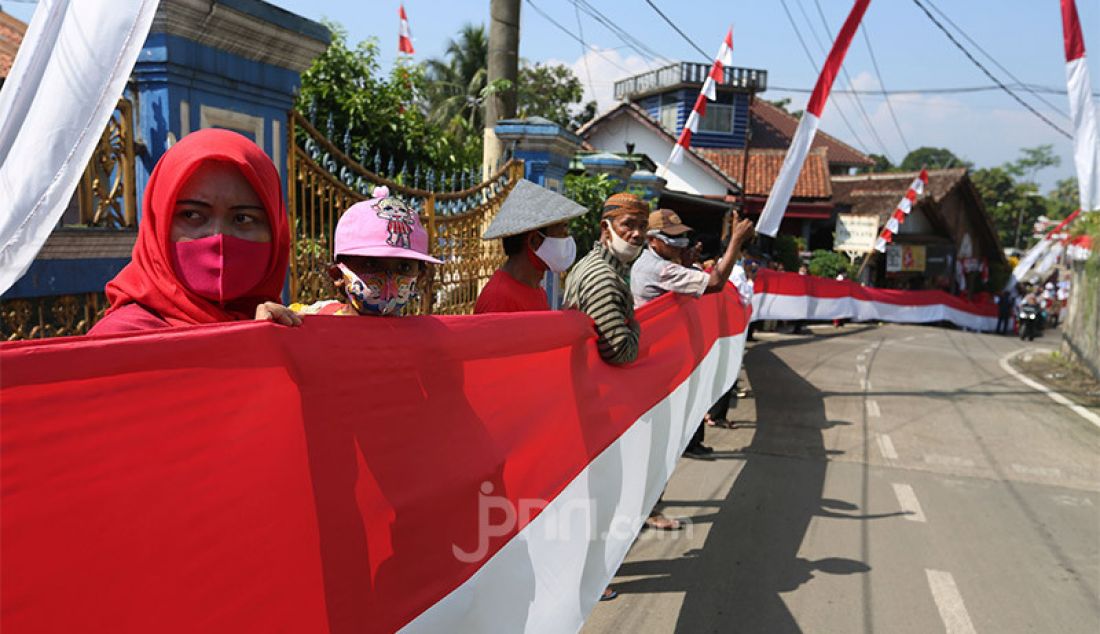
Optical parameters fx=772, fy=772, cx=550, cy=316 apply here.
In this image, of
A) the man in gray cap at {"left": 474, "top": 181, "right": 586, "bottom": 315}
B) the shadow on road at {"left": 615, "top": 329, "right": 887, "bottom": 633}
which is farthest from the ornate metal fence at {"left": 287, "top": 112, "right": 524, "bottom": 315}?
the shadow on road at {"left": 615, "top": 329, "right": 887, "bottom": 633}

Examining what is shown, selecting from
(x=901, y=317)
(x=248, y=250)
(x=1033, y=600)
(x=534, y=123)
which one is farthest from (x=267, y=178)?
(x=901, y=317)

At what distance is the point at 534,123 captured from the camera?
7828mm

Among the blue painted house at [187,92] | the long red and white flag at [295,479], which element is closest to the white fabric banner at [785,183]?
the blue painted house at [187,92]

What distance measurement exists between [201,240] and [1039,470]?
7.35 m

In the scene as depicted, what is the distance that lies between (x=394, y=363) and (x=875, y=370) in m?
11.9

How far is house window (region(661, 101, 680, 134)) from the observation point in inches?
1411

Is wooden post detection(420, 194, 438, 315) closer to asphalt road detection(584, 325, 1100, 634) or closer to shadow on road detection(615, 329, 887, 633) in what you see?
asphalt road detection(584, 325, 1100, 634)

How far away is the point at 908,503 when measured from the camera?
5.67 metres

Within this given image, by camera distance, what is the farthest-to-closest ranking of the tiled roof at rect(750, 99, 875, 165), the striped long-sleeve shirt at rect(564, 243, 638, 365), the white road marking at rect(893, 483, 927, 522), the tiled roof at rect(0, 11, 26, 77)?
the tiled roof at rect(750, 99, 875, 165)
the white road marking at rect(893, 483, 927, 522)
the tiled roof at rect(0, 11, 26, 77)
the striped long-sleeve shirt at rect(564, 243, 638, 365)

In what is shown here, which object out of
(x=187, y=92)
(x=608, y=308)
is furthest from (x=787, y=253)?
(x=187, y=92)

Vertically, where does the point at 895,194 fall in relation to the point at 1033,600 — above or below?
above

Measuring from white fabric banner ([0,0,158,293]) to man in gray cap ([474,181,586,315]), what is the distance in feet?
4.90

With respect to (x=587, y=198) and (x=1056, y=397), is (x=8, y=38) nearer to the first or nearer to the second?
(x=587, y=198)

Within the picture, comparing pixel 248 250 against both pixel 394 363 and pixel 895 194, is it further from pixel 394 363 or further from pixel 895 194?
pixel 895 194
